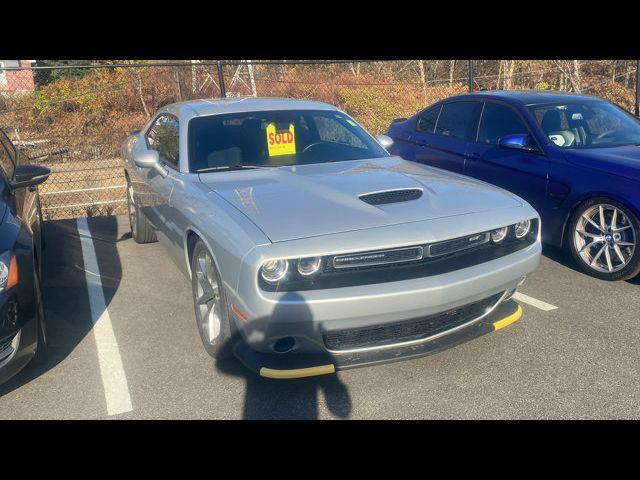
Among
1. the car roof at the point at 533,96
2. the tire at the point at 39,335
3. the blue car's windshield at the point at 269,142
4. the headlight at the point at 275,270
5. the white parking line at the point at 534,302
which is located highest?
the car roof at the point at 533,96

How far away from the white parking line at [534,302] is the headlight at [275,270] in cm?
234

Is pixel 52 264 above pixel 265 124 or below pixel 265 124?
below

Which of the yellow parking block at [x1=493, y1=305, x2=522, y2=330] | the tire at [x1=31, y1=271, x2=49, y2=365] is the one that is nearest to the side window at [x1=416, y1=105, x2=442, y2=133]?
the yellow parking block at [x1=493, y1=305, x2=522, y2=330]

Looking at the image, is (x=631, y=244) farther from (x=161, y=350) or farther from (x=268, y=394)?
(x=161, y=350)

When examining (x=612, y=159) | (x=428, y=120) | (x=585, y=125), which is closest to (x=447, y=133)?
(x=428, y=120)

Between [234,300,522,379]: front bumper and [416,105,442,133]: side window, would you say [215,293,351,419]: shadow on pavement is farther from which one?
[416,105,442,133]: side window

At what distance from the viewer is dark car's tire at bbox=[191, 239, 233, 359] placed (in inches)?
129

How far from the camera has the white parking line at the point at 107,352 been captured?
319 cm

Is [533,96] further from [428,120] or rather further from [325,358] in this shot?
[325,358]

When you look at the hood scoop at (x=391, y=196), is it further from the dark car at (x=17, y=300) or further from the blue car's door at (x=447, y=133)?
the blue car's door at (x=447, y=133)

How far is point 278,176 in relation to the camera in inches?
154

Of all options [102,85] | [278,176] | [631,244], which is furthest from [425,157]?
[102,85]

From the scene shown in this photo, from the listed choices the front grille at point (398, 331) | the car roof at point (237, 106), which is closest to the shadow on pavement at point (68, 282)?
the car roof at point (237, 106)
